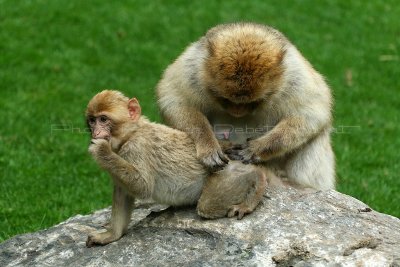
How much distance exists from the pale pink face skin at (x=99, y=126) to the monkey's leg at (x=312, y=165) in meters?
1.77

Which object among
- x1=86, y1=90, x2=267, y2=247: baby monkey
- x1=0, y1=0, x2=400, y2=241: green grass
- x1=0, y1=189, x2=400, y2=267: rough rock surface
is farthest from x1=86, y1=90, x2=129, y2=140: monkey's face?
x1=0, y1=0, x2=400, y2=241: green grass

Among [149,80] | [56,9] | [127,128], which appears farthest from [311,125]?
[56,9]

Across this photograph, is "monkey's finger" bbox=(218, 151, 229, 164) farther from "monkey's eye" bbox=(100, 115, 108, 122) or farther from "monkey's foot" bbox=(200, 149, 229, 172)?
"monkey's eye" bbox=(100, 115, 108, 122)

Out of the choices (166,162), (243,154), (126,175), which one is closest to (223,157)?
(243,154)

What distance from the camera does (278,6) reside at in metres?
14.6

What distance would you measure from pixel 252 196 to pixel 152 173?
653 mm

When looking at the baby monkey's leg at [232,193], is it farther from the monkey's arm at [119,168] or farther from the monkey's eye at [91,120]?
the monkey's eye at [91,120]

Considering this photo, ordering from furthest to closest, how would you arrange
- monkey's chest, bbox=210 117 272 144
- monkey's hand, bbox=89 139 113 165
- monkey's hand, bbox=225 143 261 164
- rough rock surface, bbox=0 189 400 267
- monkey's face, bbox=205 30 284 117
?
1. monkey's chest, bbox=210 117 272 144
2. monkey's hand, bbox=225 143 261 164
3. monkey's face, bbox=205 30 284 117
4. monkey's hand, bbox=89 139 113 165
5. rough rock surface, bbox=0 189 400 267

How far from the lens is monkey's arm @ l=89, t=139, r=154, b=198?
482 cm

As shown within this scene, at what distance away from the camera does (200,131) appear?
5.68m

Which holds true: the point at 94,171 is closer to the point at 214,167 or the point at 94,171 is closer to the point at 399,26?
the point at 214,167

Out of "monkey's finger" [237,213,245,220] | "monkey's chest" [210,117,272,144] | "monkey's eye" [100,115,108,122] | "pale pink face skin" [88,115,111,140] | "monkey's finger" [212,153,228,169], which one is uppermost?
"monkey's eye" [100,115,108,122]

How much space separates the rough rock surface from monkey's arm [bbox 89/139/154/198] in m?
0.35

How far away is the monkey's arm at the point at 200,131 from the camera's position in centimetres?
530
